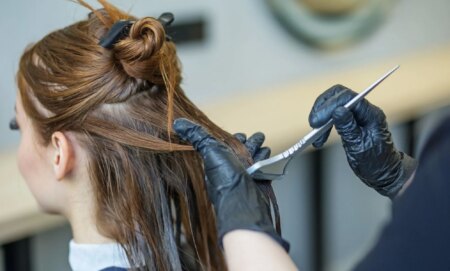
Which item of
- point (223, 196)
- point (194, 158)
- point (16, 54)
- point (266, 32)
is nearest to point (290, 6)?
point (266, 32)

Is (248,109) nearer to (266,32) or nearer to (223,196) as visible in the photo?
(266,32)

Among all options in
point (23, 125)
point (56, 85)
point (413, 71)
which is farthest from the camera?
point (413, 71)

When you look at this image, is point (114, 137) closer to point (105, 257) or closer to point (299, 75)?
point (105, 257)

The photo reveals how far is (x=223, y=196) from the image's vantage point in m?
0.89

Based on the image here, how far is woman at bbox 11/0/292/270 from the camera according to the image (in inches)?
44.4

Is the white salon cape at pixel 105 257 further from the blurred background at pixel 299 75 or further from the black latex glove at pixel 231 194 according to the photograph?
the blurred background at pixel 299 75

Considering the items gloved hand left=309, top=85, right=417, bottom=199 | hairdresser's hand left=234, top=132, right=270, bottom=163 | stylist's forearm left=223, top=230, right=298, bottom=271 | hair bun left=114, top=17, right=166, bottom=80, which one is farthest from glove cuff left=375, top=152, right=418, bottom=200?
hair bun left=114, top=17, right=166, bottom=80

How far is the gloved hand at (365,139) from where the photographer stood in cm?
100

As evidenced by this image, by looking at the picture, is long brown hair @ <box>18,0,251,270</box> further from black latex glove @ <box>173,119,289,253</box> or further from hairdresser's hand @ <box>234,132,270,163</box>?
black latex glove @ <box>173,119,289,253</box>

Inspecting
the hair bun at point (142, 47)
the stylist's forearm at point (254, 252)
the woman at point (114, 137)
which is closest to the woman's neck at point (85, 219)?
the woman at point (114, 137)

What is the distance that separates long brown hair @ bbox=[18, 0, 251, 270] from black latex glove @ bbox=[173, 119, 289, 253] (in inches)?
6.4

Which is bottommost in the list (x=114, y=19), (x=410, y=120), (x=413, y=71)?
(x=410, y=120)

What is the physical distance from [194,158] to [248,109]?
Result: 53.5 inches

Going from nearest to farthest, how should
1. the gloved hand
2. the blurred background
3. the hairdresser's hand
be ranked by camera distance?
the gloved hand → the hairdresser's hand → the blurred background
